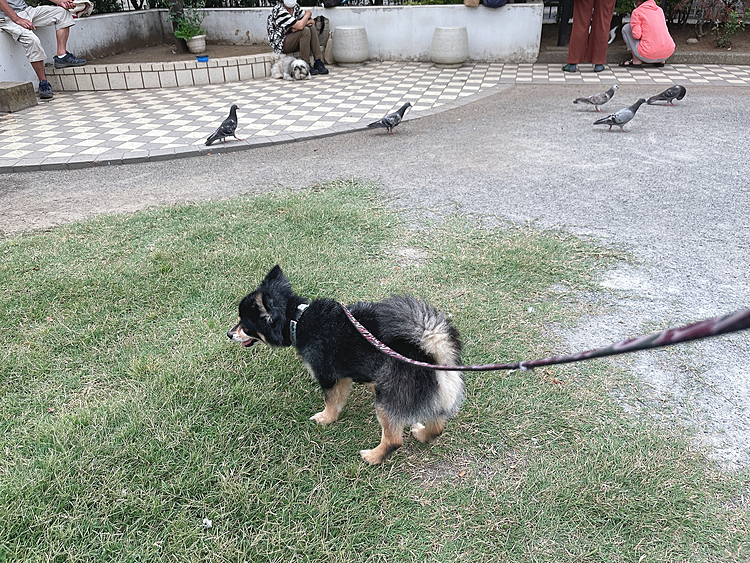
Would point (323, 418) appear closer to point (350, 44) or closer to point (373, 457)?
point (373, 457)

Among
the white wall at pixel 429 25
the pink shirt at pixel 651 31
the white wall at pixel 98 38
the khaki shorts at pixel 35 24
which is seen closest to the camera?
the khaki shorts at pixel 35 24

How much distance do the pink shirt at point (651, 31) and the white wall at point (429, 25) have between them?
6.63 feet

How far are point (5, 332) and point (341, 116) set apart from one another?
6097mm

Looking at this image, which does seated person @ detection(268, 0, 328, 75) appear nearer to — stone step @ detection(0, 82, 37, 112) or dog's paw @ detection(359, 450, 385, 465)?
stone step @ detection(0, 82, 37, 112)

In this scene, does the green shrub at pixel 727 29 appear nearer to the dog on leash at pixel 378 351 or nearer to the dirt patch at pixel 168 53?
the dirt patch at pixel 168 53

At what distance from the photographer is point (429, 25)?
1184 centimetres

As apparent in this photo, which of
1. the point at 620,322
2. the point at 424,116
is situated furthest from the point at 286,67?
the point at 620,322

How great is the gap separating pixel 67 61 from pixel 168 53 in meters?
2.46

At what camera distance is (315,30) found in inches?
429

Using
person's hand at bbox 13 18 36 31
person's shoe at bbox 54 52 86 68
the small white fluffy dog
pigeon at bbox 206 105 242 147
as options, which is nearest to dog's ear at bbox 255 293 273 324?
pigeon at bbox 206 105 242 147


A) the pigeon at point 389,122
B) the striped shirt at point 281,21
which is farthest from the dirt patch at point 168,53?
the pigeon at point 389,122

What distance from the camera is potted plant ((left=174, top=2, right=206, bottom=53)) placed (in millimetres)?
11477

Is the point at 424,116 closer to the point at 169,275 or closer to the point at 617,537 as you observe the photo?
the point at 169,275

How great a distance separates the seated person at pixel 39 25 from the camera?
8891 millimetres
